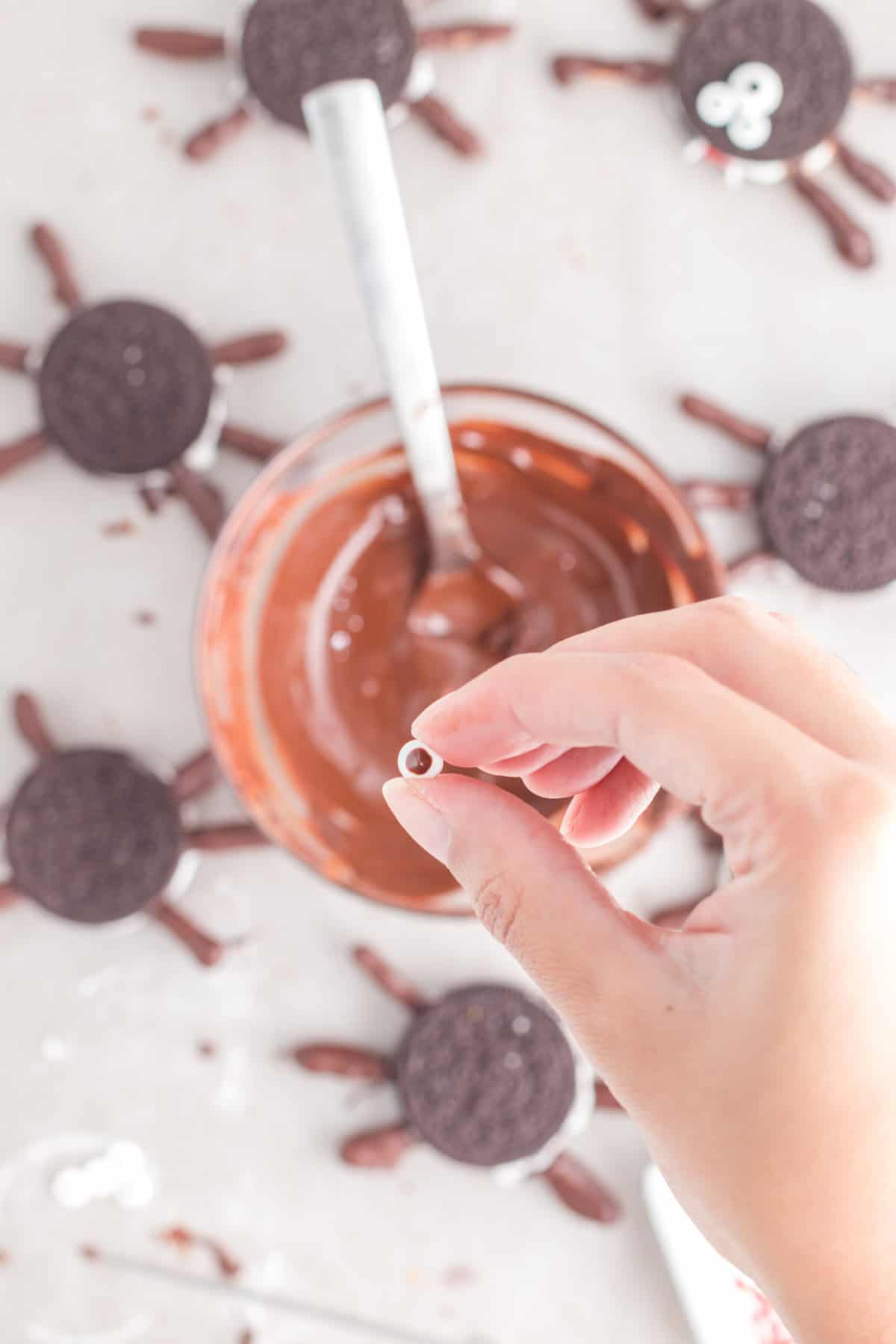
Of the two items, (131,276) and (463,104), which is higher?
(463,104)

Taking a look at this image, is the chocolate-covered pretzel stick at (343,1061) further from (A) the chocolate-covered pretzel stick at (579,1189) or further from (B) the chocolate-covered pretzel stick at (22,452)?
(B) the chocolate-covered pretzel stick at (22,452)

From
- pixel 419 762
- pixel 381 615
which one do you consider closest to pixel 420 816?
pixel 419 762

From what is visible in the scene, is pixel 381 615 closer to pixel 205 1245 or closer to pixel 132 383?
pixel 132 383

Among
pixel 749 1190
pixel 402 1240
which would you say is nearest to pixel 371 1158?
pixel 402 1240

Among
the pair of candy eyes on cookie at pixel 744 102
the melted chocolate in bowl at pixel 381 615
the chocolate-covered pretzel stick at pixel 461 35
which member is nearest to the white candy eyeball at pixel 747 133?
the pair of candy eyes on cookie at pixel 744 102

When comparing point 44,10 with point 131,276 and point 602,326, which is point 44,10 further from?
point 602,326

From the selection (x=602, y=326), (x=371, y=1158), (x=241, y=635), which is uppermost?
(x=602, y=326)
